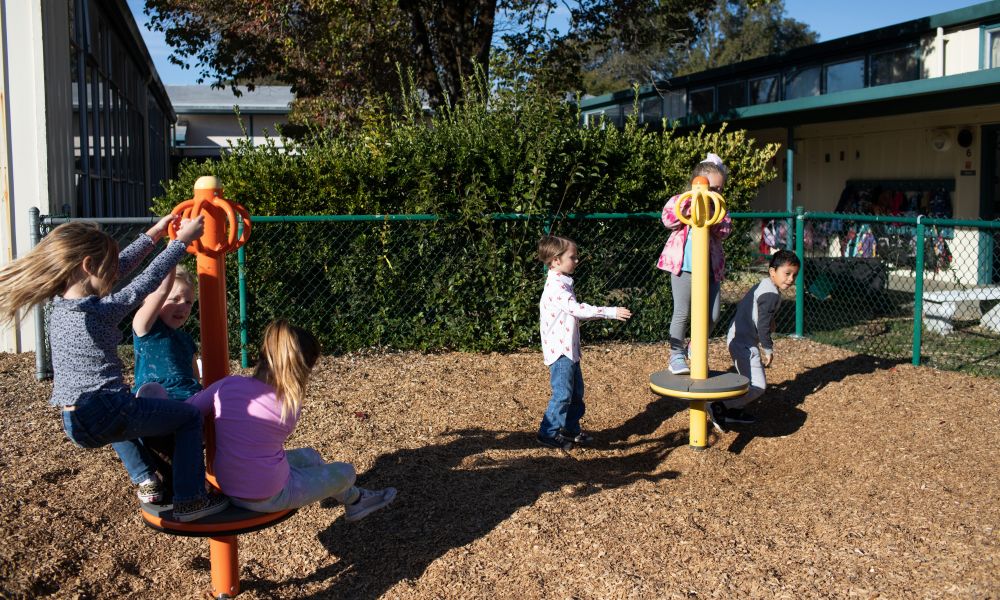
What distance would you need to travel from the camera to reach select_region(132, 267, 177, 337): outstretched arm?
339 centimetres

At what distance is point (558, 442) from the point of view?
5.50 metres

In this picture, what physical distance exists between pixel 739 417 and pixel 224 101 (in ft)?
113

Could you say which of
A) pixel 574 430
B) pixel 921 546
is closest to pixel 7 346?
pixel 574 430

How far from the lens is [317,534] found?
4.22 m

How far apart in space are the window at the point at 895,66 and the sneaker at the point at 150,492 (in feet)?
46.0

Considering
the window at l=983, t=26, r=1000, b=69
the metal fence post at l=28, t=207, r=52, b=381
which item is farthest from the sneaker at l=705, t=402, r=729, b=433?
the window at l=983, t=26, r=1000, b=69

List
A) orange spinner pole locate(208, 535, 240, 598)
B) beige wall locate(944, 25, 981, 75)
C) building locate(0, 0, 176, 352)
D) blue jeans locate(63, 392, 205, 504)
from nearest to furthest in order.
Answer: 1. blue jeans locate(63, 392, 205, 504)
2. orange spinner pole locate(208, 535, 240, 598)
3. building locate(0, 0, 176, 352)
4. beige wall locate(944, 25, 981, 75)

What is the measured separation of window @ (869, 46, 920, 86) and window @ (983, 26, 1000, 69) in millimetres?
1155

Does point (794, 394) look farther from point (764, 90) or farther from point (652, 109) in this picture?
point (652, 109)

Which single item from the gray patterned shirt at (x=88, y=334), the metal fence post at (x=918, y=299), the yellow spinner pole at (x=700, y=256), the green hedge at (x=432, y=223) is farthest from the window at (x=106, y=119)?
the metal fence post at (x=918, y=299)

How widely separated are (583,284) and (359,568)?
4.77 meters

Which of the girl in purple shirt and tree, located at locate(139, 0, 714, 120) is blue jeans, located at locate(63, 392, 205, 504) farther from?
tree, located at locate(139, 0, 714, 120)

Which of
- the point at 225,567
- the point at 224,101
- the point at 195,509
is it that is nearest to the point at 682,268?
the point at 225,567

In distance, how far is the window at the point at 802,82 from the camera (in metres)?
16.2
